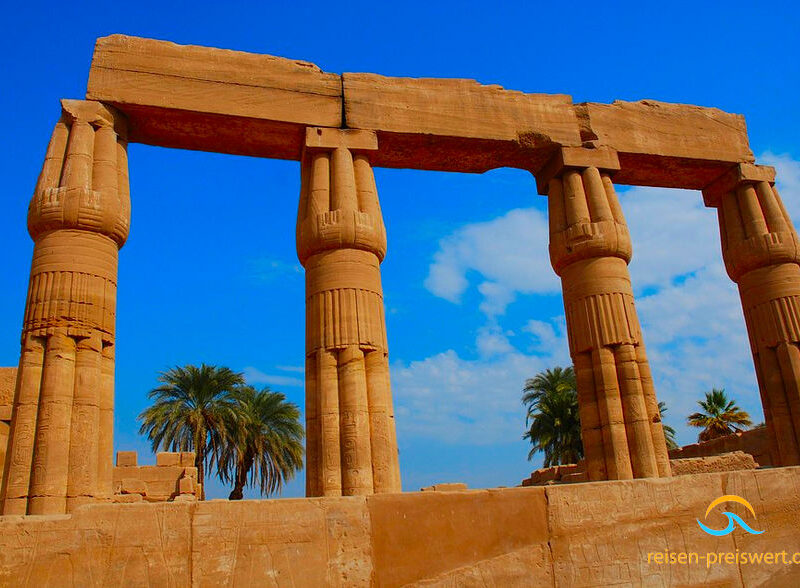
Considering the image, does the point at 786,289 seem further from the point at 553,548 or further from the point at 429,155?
the point at 553,548

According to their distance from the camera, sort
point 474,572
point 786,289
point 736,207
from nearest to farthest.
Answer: point 474,572 < point 786,289 < point 736,207

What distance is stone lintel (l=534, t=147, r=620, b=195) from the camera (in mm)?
12102

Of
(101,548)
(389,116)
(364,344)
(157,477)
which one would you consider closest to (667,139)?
(389,116)

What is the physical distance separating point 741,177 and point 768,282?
2.17 m

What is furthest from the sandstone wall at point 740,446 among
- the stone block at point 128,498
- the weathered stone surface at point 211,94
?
the stone block at point 128,498

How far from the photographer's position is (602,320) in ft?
36.2

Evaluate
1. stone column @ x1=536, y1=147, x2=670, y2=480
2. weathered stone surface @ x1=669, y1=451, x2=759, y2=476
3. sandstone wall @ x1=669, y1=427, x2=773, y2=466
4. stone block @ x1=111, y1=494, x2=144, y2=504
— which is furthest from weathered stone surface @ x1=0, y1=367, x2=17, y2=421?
sandstone wall @ x1=669, y1=427, x2=773, y2=466

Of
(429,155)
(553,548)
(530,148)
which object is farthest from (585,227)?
(553,548)

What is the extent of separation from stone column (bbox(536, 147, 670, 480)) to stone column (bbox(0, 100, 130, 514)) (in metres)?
7.09

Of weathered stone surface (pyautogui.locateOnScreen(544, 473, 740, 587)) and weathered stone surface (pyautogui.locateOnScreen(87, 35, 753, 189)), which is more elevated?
weathered stone surface (pyautogui.locateOnScreen(87, 35, 753, 189))

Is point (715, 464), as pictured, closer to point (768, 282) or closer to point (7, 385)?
point (768, 282)

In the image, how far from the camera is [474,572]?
17.0ft

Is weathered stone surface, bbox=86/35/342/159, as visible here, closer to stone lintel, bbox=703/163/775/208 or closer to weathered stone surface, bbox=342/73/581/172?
weathered stone surface, bbox=342/73/581/172

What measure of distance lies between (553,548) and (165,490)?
1184cm
